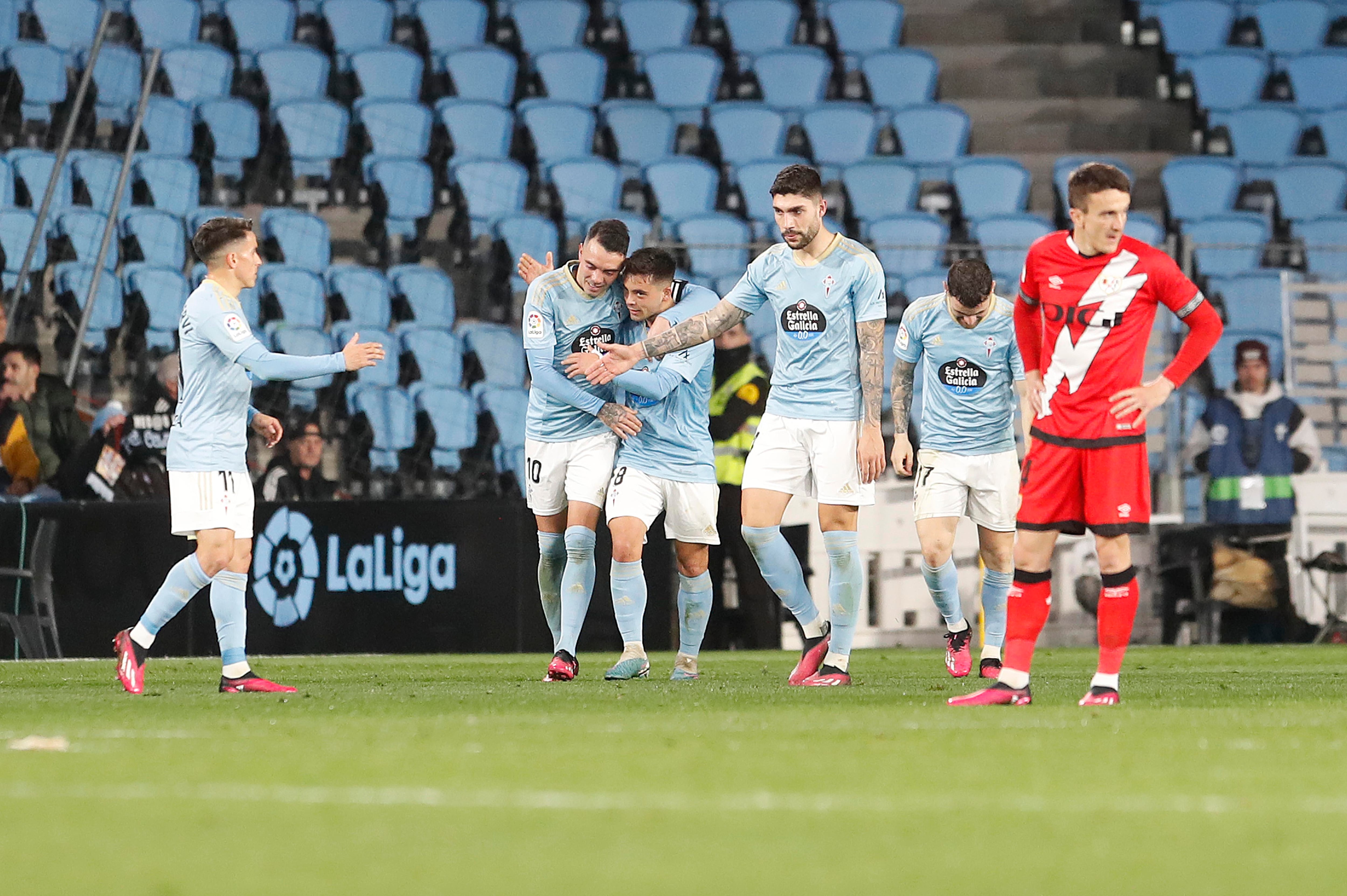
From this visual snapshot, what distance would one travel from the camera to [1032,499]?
6.20 metres

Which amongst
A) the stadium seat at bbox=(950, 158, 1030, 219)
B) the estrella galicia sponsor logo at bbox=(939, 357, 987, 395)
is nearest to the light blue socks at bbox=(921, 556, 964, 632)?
the estrella galicia sponsor logo at bbox=(939, 357, 987, 395)

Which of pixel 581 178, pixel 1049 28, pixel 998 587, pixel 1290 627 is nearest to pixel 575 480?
pixel 998 587

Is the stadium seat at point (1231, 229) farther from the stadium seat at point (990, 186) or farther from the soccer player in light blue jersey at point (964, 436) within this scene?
the soccer player in light blue jersey at point (964, 436)

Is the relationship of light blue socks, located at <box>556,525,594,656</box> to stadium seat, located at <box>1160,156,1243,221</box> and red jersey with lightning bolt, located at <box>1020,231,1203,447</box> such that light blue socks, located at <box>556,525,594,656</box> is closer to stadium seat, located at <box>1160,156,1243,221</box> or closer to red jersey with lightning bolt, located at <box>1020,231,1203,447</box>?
red jersey with lightning bolt, located at <box>1020,231,1203,447</box>

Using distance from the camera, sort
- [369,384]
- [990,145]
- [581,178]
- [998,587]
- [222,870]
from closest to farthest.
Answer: [222,870] < [998,587] < [369,384] < [581,178] < [990,145]

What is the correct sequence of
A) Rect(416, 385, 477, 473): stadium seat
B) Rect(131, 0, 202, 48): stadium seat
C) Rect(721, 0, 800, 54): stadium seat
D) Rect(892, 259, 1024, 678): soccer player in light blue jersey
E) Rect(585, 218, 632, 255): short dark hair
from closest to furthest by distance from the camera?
Rect(585, 218, 632, 255): short dark hair, Rect(892, 259, 1024, 678): soccer player in light blue jersey, Rect(416, 385, 477, 473): stadium seat, Rect(131, 0, 202, 48): stadium seat, Rect(721, 0, 800, 54): stadium seat

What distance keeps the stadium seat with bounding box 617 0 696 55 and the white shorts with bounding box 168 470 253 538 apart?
11.4 metres


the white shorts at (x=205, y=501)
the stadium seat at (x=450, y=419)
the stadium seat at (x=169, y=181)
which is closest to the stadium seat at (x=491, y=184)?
the stadium seat at (x=169, y=181)

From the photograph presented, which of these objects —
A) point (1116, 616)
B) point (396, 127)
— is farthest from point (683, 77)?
point (1116, 616)

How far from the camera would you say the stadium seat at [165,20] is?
55.8ft

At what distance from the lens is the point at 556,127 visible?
16625 mm

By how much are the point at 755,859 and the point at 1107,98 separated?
16.3 meters

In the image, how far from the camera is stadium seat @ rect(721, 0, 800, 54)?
60.2 ft

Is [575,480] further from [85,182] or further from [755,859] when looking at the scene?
[85,182]
